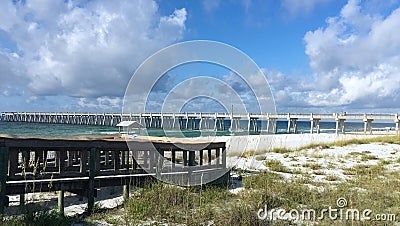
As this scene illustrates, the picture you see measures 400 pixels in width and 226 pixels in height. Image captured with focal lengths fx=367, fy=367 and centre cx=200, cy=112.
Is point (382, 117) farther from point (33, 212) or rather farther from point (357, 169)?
point (33, 212)

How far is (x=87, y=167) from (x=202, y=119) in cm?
6817

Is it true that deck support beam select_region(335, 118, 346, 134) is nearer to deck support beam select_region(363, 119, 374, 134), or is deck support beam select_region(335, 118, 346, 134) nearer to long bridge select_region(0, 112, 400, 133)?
long bridge select_region(0, 112, 400, 133)

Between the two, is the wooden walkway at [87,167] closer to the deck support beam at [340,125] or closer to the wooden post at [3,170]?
the wooden post at [3,170]

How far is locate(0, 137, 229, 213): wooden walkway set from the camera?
5.65 metres

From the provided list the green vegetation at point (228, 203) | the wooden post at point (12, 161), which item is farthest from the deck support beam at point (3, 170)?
the green vegetation at point (228, 203)

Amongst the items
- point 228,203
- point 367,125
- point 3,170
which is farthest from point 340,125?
point 3,170

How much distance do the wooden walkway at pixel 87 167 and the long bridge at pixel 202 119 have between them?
192 cm

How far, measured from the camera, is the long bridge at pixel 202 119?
98.8 feet

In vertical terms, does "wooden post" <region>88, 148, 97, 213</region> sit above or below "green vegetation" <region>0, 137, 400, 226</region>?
above

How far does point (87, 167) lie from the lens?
23.4 ft

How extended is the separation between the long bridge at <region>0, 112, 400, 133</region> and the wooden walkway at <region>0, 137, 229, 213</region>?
192cm

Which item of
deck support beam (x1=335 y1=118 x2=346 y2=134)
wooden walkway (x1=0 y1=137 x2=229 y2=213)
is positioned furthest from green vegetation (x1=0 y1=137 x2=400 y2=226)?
deck support beam (x1=335 y1=118 x2=346 y2=134)

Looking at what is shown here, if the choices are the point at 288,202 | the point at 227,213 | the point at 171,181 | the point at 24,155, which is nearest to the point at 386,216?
the point at 288,202

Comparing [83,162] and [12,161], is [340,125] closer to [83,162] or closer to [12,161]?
[83,162]
